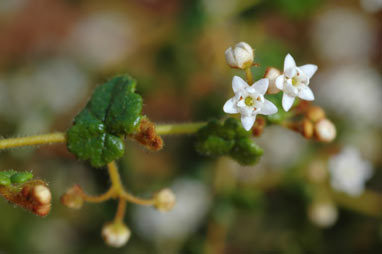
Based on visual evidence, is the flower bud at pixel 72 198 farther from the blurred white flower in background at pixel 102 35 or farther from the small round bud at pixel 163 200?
the blurred white flower in background at pixel 102 35

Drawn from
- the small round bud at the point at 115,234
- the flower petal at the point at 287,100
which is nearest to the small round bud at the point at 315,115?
the flower petal at the point at 287,100

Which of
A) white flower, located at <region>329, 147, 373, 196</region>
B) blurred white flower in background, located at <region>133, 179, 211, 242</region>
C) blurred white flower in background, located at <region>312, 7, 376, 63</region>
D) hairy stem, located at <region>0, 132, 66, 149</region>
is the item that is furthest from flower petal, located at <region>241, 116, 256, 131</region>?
blurred white flower in background, located at <region>312, 7, 376, 63</region>

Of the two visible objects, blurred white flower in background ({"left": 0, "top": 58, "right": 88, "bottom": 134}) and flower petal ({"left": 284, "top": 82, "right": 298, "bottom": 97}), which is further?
blurred white flower in background ({"left": 0, "top": 58, "right": 88, "bottom": 134})

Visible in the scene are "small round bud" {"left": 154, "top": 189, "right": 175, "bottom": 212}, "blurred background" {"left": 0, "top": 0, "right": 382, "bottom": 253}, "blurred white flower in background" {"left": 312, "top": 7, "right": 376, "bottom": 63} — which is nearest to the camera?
"small round bud" {"left": 154, "top": 189, "right": 175, "bottom": 212}

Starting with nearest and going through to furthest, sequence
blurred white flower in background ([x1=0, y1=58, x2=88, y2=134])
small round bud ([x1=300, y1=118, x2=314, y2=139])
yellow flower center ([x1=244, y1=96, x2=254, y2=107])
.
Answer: yellow flower center ([x1=244, y1=96, x2=254, y2=107]) < small round bud ([x1=300, y1=118, x2=314, y2=139]) < blurred white flower in background ([x1=0, y1=58, x2=88, y2=134])

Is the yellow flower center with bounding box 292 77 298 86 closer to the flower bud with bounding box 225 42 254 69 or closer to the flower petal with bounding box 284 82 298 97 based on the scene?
the flower petal with bounding box 284 82 298 97

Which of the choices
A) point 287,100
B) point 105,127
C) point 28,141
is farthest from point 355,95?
point 28,141

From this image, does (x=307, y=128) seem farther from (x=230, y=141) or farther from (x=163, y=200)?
(x=163, y=200)
